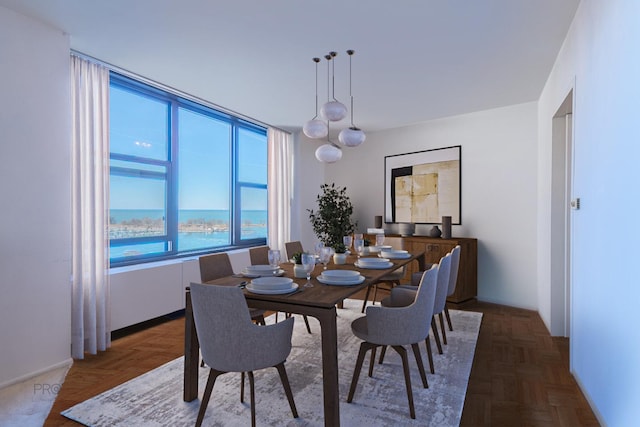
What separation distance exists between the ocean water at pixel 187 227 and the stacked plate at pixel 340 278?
2495mm

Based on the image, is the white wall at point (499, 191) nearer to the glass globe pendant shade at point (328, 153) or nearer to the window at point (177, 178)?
the glass globe pendant shade at point (328, 153)

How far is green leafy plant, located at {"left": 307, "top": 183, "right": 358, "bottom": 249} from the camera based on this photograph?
5.72m

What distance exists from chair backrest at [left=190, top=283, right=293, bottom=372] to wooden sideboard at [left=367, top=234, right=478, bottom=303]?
338cm

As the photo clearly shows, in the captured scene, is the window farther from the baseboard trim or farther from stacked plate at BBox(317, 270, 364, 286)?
stacked plate at BBox(317, 270, 364, 286)

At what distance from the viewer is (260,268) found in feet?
8.42

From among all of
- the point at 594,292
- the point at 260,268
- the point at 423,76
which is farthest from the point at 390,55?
the point at 594,292

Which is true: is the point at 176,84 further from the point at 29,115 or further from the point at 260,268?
the point at 260,268

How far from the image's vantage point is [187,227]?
14.7 ft

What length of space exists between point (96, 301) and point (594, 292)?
3691 mm

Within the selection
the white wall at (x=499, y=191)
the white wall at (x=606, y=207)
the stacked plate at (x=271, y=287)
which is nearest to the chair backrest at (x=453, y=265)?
the white wall at (x=606, y=207)

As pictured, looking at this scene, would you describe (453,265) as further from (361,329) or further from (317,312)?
(317,312)

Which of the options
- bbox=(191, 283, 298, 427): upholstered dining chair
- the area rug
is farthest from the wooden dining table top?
the area rug

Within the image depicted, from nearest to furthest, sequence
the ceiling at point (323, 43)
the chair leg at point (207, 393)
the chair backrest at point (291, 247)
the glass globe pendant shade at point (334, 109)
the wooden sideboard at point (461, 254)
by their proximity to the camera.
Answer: the chair leg at point (207, 393) < the ceiling at point (323, 43) < the glass globe pendant shade at point (334, 109) < the chair backrest at point (291, 247) < the wooden sideboard at point (461, 254)

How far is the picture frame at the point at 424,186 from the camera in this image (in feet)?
16.7
